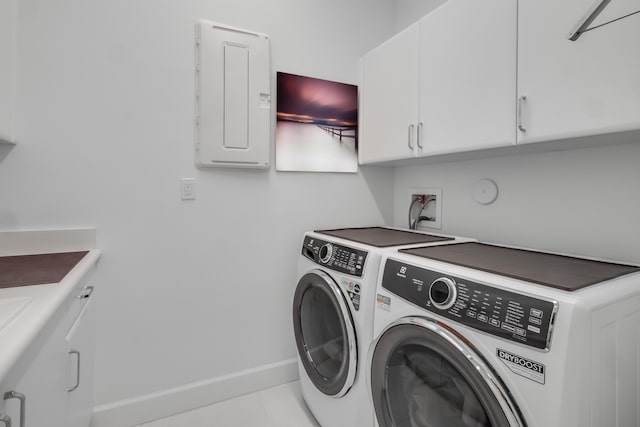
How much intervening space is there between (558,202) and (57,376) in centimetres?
193

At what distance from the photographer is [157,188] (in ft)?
5.43

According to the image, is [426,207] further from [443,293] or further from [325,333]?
[443,293]

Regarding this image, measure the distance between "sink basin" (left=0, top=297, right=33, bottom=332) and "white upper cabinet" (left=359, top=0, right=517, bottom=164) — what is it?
160 cm

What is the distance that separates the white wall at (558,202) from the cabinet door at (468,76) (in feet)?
1.14

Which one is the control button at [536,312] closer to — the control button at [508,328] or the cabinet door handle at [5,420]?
the control button at [508,328]

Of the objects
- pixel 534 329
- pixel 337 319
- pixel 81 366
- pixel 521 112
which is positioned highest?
pixel 521 112

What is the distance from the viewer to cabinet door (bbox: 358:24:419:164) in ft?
5.54

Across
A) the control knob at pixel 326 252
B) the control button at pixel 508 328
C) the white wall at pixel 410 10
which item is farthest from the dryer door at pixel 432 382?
the white wall at pixel 410 10

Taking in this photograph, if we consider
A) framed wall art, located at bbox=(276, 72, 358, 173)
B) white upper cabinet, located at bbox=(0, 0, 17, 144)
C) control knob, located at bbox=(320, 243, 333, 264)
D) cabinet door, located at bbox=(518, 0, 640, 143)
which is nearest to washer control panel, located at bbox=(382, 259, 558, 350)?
control knob, located at bbox=(320, 243, 333, 264)

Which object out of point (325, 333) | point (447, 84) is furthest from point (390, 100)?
point (325, 333)

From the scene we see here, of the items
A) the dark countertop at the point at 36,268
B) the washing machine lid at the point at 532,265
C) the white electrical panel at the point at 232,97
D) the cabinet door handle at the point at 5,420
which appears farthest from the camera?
the white electrical panel at the point at 232,97

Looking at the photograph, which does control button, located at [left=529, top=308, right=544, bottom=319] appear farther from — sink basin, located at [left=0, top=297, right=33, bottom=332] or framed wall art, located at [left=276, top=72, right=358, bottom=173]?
framed wall art, located at [left=276, top=72, right=358, bottom=173]

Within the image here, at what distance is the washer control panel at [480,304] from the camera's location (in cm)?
72

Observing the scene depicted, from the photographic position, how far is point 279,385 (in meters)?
1.98
